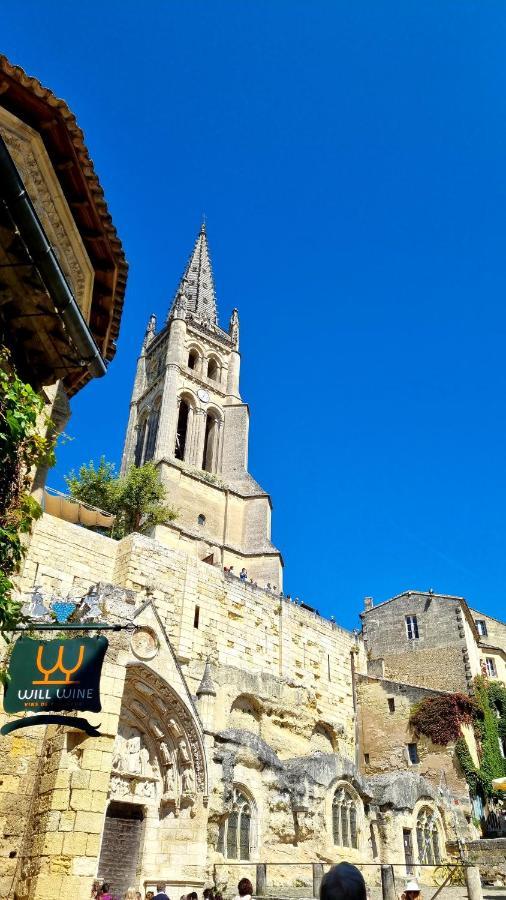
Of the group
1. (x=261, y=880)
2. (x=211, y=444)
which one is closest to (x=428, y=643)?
(x=261, y=880)

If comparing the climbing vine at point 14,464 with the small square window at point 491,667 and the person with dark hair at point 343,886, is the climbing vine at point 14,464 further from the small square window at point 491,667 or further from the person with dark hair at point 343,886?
the small square window at point 491,667

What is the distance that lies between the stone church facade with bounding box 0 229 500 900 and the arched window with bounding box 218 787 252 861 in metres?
0.04

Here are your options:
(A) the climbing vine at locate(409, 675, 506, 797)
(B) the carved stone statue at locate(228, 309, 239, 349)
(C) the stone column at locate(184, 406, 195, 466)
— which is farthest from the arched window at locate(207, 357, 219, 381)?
(A) the climbing vine at locate(409, 675, 506, 797)

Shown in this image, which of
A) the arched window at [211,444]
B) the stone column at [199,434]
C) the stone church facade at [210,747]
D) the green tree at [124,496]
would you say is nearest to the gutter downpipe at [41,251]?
the stone church facade at [210,747]

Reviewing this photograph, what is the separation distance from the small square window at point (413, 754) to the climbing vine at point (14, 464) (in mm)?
25951

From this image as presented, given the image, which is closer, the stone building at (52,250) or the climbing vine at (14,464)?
the climbing vine at (14,464)

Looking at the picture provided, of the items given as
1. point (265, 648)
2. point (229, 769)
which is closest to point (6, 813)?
point (229, 769)

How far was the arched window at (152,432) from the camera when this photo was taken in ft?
147

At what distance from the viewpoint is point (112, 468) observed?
34.3 m

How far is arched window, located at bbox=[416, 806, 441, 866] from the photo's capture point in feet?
68.4

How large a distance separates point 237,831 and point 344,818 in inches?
174

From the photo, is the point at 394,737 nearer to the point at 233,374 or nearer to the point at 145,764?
the point at 145,764

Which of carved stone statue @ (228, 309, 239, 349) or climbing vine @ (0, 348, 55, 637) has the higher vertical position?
carved stone statue @ (228, 309, 239, 349)

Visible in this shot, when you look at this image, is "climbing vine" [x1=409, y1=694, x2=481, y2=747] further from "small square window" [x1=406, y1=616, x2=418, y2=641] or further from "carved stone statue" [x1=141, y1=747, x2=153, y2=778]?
"carved stone statue" [x1=141, y1=747, x2=153, y2=778]
